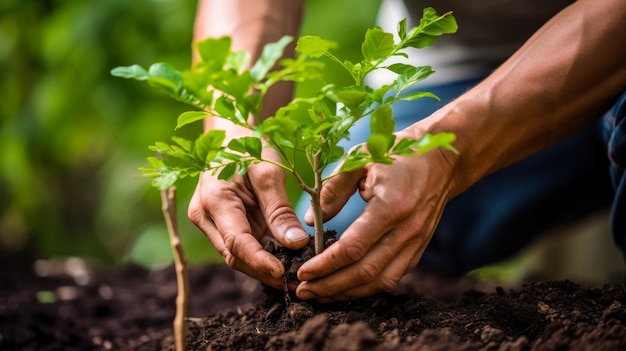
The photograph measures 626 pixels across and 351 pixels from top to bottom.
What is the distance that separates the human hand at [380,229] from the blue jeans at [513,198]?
1187mm

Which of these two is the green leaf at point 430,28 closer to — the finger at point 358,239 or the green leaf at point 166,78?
the finger at point 358,239

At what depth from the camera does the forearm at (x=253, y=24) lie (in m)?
1.80

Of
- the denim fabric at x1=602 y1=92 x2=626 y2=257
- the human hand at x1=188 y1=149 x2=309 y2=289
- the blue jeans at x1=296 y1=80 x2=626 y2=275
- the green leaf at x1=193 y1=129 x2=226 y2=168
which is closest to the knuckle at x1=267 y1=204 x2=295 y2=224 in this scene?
the human hand at x1=188 y1=149 x2=309 y2=289

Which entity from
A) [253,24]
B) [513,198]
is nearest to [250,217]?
[253,24]

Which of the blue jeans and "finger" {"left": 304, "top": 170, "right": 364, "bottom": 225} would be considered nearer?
"finger" {"left": 304, "top": 170, "right": 364, "bottom": 225}

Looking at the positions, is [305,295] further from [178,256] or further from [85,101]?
[85,101]

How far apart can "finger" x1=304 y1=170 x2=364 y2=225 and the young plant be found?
0.05 metres

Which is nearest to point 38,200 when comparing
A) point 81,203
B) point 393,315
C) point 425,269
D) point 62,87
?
point 81,203

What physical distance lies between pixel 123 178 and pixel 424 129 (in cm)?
310

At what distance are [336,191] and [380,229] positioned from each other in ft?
0.45

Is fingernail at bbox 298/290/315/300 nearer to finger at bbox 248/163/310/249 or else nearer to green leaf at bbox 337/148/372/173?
finger at bbox 248/163/310/249

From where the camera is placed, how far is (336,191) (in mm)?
1282

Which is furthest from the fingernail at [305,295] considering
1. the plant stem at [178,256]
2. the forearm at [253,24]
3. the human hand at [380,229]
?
the forearm at [253,24]

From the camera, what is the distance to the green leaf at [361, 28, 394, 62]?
1.18 metres
